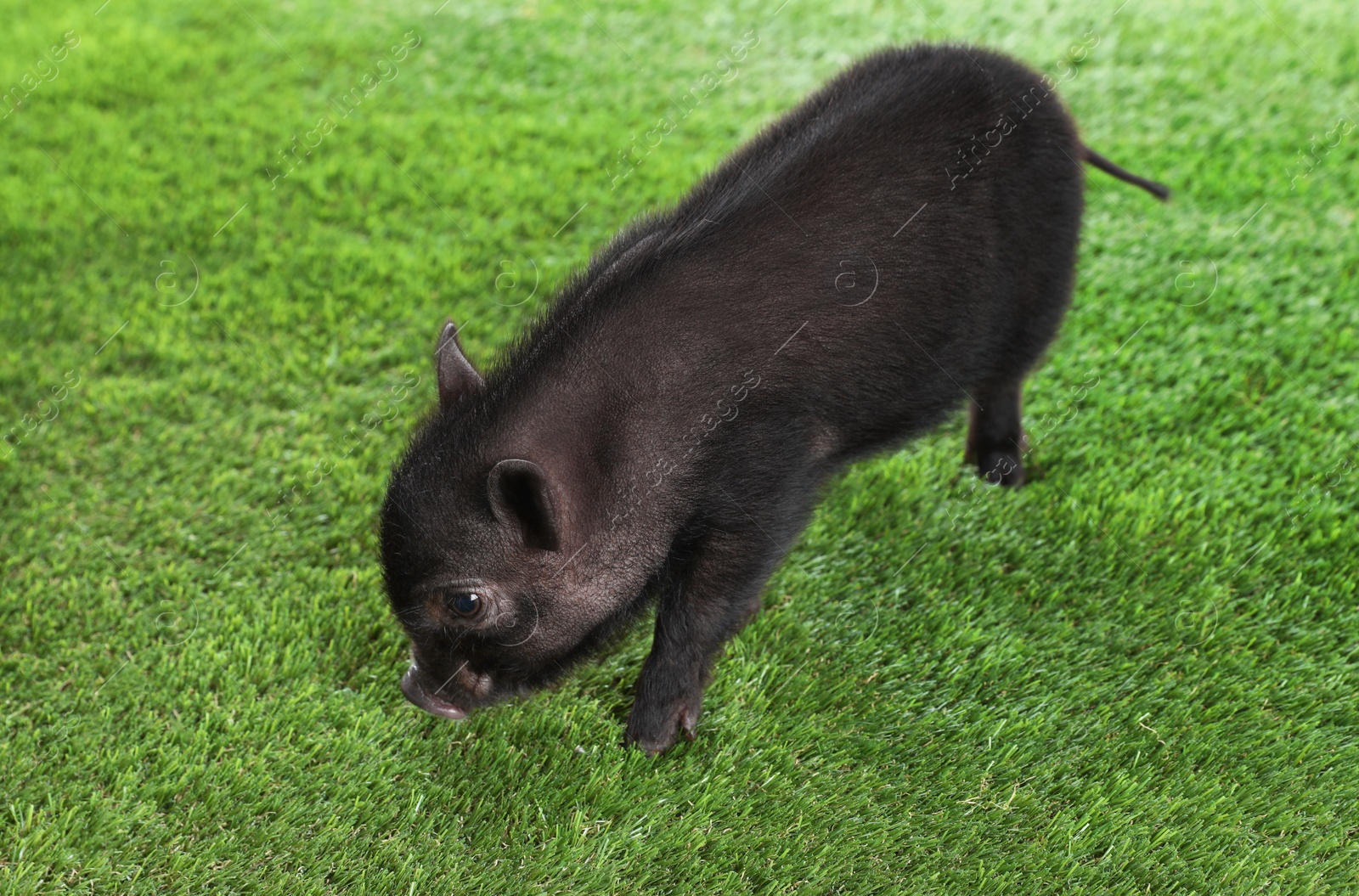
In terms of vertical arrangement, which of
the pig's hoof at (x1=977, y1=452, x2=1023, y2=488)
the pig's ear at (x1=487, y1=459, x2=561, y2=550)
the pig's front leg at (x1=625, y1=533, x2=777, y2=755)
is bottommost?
the pig's hoof at (x1=977, y1=452, x2=1023, y2=488)

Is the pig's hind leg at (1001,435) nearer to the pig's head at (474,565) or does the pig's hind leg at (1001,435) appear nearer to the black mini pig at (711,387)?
the black mini pig at (711,387)

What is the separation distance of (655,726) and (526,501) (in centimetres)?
84

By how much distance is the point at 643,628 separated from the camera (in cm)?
369

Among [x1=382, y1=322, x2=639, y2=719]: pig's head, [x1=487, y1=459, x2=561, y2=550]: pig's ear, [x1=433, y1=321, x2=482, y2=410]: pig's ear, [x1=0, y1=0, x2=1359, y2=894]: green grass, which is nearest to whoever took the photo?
[x1=487, y1=459, x2=561, y2=550]: pig's ear

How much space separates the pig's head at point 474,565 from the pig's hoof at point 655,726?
26 centimetres

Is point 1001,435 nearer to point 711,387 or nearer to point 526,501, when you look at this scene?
point 711,387

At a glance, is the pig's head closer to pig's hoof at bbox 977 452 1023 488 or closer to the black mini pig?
the black mini pig

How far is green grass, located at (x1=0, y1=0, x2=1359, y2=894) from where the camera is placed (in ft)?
9.78

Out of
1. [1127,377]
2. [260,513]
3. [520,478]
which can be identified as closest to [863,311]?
[520,478]

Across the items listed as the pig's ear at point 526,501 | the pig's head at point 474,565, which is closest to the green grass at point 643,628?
the pig's head at point 474,565

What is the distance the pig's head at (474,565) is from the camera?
2.84m

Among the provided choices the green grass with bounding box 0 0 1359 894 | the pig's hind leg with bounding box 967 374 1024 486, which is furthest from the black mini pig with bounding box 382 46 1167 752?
the pig's hind leg with bounding box 967 374 1024 486

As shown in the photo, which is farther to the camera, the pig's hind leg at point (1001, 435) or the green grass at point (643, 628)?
the pig's hind leg at point (1001, 435)

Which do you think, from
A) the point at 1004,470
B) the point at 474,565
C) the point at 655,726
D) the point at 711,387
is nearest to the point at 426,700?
the point at 474,565
